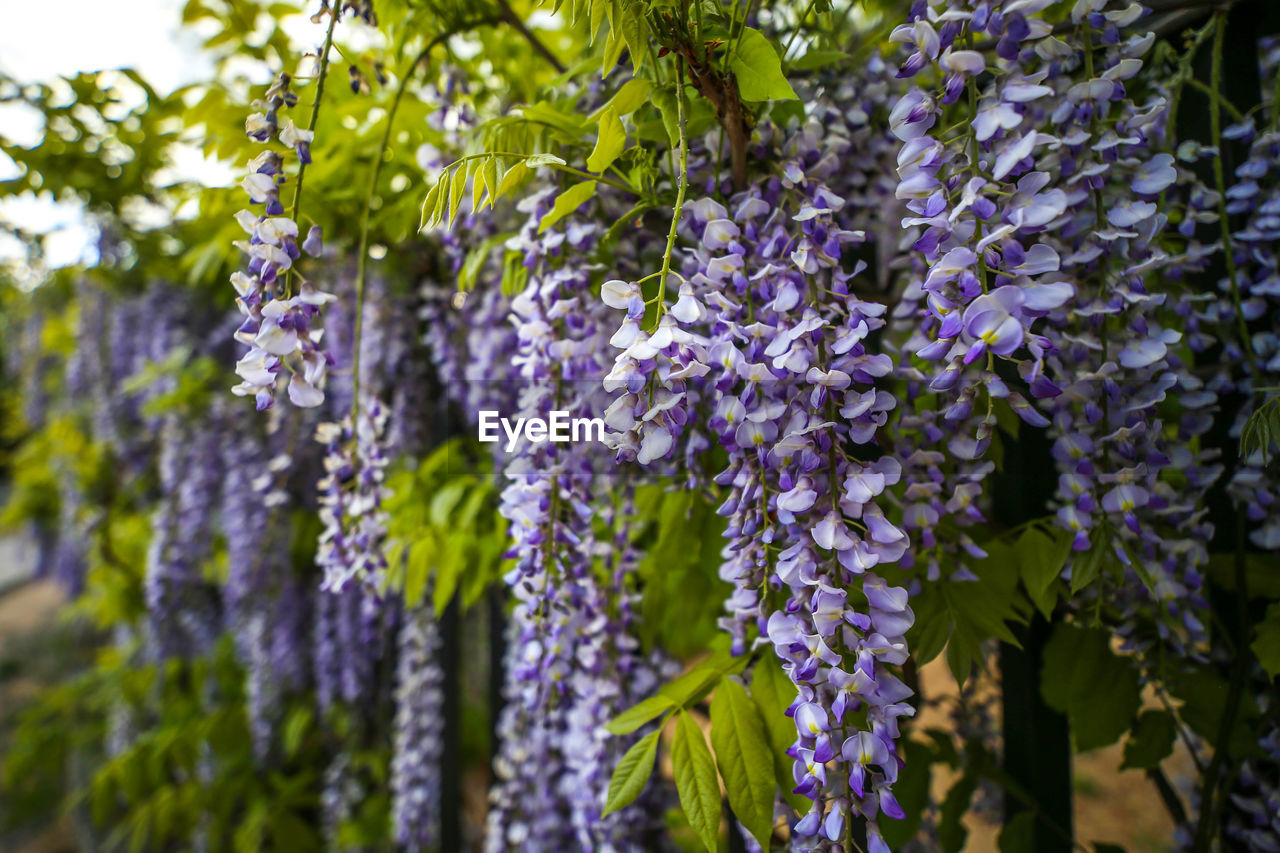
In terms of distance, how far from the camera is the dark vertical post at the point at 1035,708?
964mm

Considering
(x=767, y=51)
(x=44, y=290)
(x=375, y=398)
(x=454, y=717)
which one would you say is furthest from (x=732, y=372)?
(x=44, y=290)

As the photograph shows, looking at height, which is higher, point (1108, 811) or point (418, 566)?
point (418, 566)

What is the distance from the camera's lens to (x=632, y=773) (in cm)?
75

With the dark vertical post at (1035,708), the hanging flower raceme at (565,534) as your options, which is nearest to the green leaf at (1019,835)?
the dark vertical post at (1035,708)

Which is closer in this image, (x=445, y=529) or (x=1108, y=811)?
(x=445, y=529)

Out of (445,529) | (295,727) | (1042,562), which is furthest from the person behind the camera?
(295,727)

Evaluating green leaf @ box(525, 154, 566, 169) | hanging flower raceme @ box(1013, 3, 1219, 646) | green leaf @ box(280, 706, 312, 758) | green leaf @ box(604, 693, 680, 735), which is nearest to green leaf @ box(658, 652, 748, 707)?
green leaf @ box(604, 693, 680, 735)

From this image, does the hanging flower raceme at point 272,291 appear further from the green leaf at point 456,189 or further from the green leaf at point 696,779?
the green leaf at point 696,779

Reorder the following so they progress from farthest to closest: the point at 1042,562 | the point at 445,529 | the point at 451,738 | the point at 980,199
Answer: the point at 451,738 < the point at 445,529 < the point at 1042,562 < the point at 980,199

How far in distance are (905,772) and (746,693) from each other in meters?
0.37

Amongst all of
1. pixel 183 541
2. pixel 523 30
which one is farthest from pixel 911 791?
pixel 183 541

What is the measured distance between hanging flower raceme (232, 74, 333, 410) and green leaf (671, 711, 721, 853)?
1.84ft

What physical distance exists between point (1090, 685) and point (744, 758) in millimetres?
524

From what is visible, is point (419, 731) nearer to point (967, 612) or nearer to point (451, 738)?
point (451, 738)
